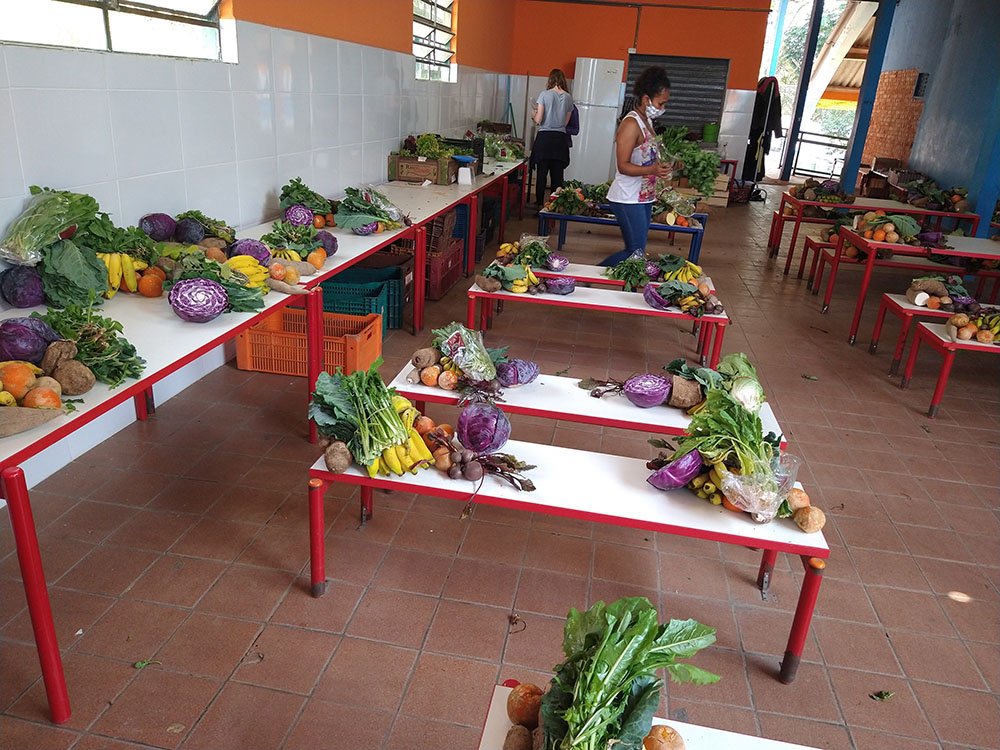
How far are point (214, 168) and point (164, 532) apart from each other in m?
2.45

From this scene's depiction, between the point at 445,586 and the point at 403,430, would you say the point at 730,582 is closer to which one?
the point at 445,586

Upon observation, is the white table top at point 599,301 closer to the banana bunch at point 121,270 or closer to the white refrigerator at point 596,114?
the banana bunch at point 121,270

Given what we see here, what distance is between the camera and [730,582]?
3.33 m

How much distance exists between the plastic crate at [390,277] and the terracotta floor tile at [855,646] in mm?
4057

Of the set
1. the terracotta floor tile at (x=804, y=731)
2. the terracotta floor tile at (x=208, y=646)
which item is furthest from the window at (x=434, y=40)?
the terracotta floor tile at (x=804, y=731)

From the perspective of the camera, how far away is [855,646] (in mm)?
2994

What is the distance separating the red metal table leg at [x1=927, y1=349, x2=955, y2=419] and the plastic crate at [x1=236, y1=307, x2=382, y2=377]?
157 inches

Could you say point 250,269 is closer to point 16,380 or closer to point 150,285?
point 150,285

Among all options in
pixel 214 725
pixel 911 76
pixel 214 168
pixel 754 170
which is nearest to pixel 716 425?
pixel 214 725

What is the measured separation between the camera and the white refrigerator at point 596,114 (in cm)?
1323

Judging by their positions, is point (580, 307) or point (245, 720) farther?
point (580, 307)

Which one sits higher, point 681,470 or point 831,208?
point 831,208

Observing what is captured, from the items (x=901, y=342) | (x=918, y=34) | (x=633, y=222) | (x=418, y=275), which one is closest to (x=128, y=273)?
(x=418, y=275)

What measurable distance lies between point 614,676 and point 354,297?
462 cm
